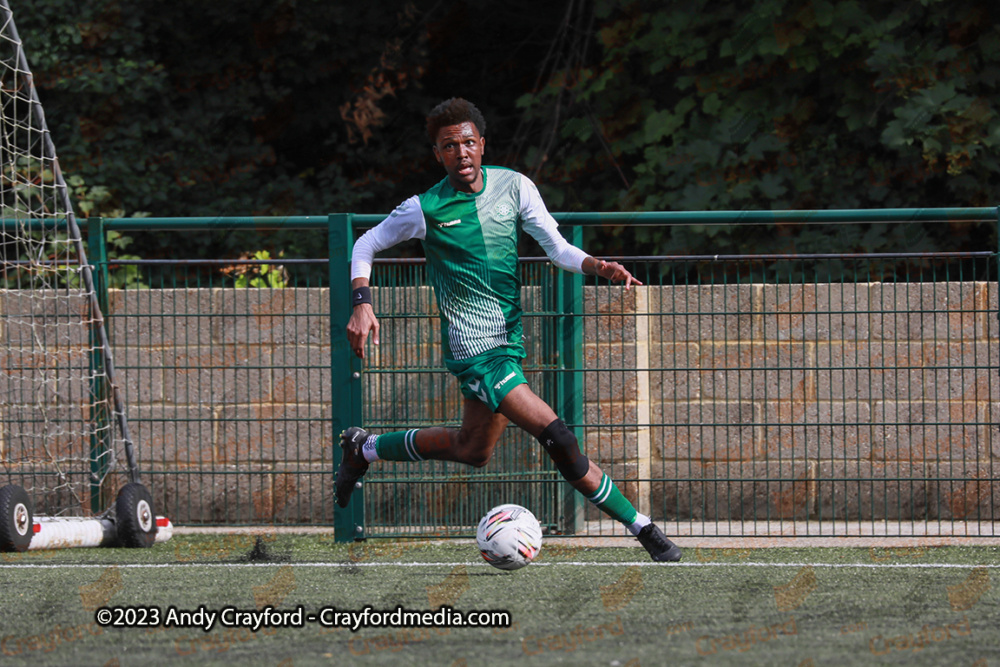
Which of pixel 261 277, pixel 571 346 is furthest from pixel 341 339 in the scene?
pixel 261 277

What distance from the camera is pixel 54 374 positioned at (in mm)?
7895

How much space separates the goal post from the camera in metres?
6.92

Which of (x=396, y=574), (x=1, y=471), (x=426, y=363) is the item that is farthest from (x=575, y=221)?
(x=1, y=471)

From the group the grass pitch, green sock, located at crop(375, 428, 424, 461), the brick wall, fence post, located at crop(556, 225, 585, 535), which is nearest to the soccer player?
green sock, located at crop(375, 428, 424, 461)

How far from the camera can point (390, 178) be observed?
44.4 feet

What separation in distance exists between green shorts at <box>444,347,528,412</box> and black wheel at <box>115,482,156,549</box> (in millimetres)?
2104

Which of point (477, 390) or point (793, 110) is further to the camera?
point (793, 110)

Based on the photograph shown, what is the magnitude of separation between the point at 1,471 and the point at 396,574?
3.07 m

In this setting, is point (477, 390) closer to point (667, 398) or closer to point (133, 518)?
point (133, 518)

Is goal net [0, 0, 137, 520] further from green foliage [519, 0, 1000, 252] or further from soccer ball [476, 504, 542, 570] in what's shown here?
green foliage [519, 0, 1000, 252]

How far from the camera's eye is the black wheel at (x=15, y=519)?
6352 millimetres

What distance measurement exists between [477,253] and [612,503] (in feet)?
4.07

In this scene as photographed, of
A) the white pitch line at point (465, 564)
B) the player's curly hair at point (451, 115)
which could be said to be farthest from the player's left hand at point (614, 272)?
the white pitch line at point (465, 564)

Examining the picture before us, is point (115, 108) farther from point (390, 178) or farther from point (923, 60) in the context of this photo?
point (923, 60)
